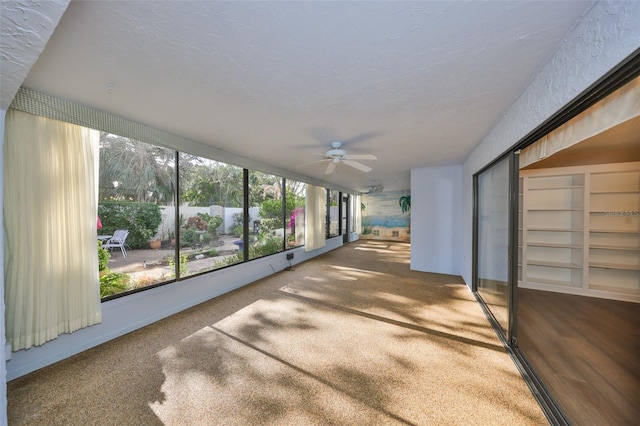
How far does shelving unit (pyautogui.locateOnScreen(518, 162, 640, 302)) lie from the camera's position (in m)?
3.24

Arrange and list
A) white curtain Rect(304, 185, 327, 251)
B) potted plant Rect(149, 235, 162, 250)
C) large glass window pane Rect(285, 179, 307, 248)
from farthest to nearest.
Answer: white curtain Rect(304, 185, 327, 251) → large glass window pane Rect(285, 179, 307, 248) → potted plant Rect(149, 235, 162, 250)

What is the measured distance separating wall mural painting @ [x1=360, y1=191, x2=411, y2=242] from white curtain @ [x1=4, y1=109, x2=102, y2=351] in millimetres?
8836

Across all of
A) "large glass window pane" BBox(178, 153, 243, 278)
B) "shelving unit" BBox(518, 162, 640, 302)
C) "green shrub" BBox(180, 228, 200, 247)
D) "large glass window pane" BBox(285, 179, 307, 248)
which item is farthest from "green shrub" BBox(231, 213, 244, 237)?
"shelving unit" BBox(518, 162, 640, 302)

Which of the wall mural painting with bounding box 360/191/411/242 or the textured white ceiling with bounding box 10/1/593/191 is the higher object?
the textured white ceiling with bounding box 10/1/593/191

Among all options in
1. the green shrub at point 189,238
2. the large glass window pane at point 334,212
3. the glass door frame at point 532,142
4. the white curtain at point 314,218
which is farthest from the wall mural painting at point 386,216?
the green shrub at point 189,238

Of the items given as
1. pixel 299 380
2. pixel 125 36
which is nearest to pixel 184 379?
pixel 299 380

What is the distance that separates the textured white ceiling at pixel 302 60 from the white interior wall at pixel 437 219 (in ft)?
7.81

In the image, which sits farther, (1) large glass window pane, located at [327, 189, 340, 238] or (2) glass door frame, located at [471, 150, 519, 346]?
(1) large glass window pane, located at [327, 189, 340, 238]

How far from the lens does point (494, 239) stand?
9.19 feet

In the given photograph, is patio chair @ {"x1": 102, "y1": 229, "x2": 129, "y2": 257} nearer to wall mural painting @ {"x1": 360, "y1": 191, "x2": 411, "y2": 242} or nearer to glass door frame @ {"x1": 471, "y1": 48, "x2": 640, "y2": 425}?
glass door frame @ {"x1": 471, "y1": 48, "x2": 640, "y2": 425}

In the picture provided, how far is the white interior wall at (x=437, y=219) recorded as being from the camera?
15.4 feet

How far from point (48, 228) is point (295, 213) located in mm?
4349

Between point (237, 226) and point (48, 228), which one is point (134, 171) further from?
point (237, 226)

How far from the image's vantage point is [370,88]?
5.84 ft
